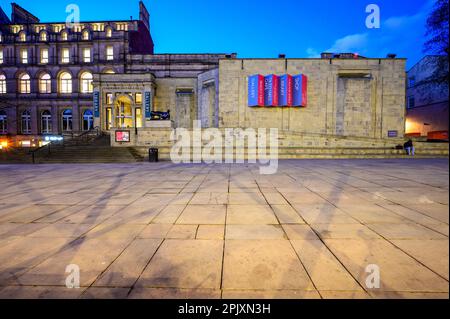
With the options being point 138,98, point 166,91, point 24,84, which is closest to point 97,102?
point 138,98

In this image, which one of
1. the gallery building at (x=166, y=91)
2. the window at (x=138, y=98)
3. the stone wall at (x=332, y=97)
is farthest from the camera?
the window at (x=138, y=98)

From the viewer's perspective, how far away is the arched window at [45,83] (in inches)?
1430

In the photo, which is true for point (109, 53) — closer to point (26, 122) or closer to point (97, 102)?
point (97, 102)

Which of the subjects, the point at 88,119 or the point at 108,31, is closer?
the point at 88,119

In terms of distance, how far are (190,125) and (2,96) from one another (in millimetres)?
30573

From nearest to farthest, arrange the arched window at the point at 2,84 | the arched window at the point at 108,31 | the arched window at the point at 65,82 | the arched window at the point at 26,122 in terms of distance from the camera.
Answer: the arched window at the point at 108,31, the arched window at the point at 26,122, the arched window at the point at 65,82, the arched window at the point at 2,84

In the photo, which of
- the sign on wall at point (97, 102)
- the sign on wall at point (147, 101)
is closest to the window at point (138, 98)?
the sign on wall at point (147, 101)

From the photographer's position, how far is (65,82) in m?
36.2

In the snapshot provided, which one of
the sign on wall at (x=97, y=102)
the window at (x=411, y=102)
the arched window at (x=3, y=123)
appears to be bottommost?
the arched window at (x=3, y=123)

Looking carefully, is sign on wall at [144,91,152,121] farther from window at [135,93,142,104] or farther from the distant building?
the distant building

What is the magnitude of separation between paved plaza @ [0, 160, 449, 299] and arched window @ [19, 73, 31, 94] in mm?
41339

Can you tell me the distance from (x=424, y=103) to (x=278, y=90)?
26.3 meters

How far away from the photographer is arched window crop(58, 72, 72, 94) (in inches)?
1425

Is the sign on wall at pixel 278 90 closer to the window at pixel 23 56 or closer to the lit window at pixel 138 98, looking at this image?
the lit window at pixel 138 98
